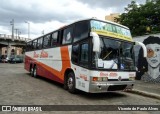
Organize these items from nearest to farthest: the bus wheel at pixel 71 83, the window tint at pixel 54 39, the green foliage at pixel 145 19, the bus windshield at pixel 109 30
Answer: the bus windshield at pixel 109 30 → the bus wheel at pixel 71 83 → the window tint at pixel 54 39 → the green foliage at pixel 145 19

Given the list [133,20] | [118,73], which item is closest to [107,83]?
[118,73]

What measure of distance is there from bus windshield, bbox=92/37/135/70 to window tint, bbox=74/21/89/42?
777 mm

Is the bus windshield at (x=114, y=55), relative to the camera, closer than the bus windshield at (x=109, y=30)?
Yes

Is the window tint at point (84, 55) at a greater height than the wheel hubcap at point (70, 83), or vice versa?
the window tint at point (84, 55)

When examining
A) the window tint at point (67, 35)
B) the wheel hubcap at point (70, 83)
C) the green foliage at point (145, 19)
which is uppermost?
the green foliage at point (145, 19)

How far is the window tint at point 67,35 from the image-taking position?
1166 cm

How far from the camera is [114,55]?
32.7 feet

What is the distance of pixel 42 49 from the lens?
640 inches

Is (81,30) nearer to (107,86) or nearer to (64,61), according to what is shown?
(64,61)

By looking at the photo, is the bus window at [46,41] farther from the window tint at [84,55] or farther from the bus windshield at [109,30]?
the bus windshield at [109,30]

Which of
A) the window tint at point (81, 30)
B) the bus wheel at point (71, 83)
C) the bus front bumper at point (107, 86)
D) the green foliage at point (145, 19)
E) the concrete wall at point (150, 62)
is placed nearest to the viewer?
the bus front bumper at point (107, 86)

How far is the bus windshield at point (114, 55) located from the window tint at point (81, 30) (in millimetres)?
777

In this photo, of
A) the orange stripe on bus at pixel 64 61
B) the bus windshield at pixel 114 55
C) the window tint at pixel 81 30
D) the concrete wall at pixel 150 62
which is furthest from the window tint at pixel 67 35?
the concrete wall at pixel 150 62

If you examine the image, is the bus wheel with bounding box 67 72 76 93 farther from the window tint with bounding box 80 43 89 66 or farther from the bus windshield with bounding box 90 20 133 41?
the bus windshield with bounding box 90 20 133 41
